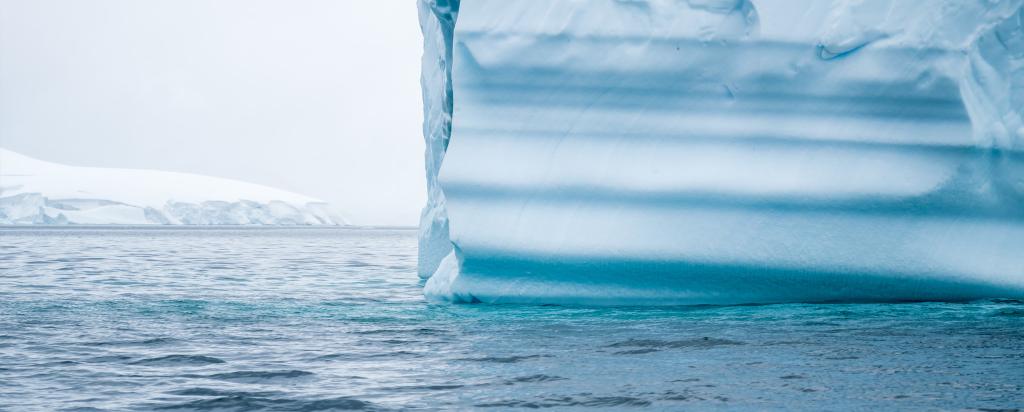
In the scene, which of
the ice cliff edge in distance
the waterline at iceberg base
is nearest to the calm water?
the waterline at iceberg base

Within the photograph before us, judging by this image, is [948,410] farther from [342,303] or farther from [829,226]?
[342,303]

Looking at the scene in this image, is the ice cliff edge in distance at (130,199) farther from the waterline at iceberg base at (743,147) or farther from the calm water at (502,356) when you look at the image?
the waterline at iceberg base at (743,147)

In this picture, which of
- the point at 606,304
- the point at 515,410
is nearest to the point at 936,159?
the point at 606,304

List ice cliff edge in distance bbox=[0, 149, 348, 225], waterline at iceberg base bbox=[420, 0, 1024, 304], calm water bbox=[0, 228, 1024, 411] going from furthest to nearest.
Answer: ice cliff edge in distance bbox=[0, 149, 348, 225] < waterline at iceberg base bbox=[420, 0, 1024, 304] < calm water bbox=[0, 228, 1024, 411]

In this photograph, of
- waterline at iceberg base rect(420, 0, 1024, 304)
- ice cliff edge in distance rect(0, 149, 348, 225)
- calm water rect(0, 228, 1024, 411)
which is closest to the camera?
calm water rect(0, 228, 1024, 411)

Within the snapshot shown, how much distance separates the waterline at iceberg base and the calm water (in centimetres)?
40

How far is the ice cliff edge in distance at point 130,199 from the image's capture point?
214 ft

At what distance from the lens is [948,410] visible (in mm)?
4441

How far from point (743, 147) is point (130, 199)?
66504 millimetres

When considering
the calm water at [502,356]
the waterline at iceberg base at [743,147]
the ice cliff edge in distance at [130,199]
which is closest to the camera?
the calm water at [502,356]

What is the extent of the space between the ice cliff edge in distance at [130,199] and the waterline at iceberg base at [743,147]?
6204cm

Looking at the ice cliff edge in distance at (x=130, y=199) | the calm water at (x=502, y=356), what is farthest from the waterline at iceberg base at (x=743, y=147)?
the ice cliff edge in distance at (x=130, y=199)

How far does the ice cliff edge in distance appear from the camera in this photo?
65312 millimetres

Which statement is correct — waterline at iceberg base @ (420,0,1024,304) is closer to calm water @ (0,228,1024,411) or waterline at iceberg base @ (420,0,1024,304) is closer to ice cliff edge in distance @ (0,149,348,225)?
calm water @ (0,228,1024,411)
